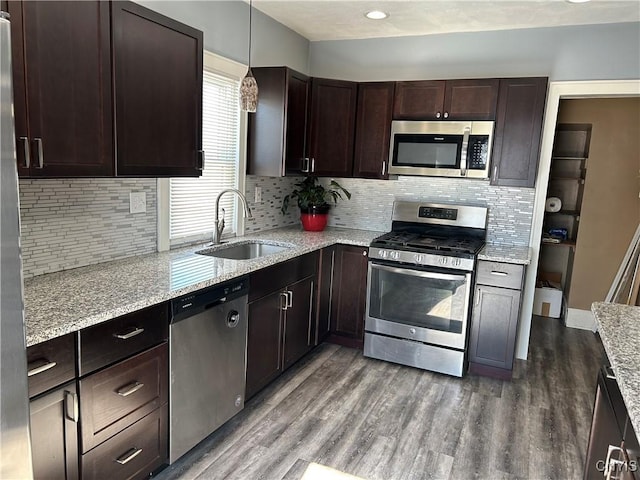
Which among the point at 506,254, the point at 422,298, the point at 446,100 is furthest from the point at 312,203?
the point at 506,254

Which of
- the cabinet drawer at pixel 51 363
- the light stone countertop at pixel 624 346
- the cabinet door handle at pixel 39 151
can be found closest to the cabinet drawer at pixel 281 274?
the cabinet drawer at pixel 51 363

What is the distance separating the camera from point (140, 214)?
2590mm

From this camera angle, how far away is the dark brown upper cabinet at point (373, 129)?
3.66 meters

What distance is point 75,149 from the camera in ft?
5.74

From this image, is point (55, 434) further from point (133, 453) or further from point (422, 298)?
point (422, 298)

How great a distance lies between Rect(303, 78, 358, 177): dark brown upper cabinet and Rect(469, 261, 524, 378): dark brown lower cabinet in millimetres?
1398

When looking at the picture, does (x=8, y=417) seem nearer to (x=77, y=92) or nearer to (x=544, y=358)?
(x=77, y=92)

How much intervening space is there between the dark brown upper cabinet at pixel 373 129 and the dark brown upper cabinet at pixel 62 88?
2.25m

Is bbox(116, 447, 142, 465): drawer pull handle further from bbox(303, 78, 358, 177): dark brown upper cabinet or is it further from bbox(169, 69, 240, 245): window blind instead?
bbox(303, 78, 358, 177): dark brown upper cabinet

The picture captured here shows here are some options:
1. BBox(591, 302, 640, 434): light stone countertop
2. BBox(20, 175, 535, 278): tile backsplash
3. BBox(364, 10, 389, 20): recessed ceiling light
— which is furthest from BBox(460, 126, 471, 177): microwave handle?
BBox(591, 302, 640, 434): light stone countertop

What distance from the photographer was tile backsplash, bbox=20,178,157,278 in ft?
6.58

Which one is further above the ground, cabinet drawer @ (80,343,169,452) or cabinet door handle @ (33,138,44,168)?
cabinet door handle @ (33,138,44,168)

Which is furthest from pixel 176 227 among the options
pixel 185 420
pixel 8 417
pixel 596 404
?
pixel 596 404

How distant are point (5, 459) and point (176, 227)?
2.02m
